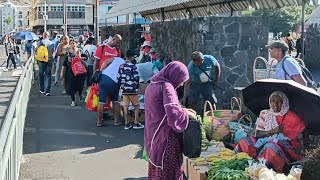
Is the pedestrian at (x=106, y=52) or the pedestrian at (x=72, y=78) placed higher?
the pedestrian at (x=106, y=52)

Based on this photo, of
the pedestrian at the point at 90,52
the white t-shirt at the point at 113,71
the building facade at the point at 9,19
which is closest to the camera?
the white t-shirt at the point at 113,71

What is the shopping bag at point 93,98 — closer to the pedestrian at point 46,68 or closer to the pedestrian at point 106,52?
the pedestrian at point 106,52

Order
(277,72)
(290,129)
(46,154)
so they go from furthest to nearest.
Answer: (46,154)
(277,72)
(290,129)

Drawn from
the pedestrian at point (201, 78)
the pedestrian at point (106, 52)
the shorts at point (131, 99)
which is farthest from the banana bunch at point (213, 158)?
the pedestrian at point (106, 52)

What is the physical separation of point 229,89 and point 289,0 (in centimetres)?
217

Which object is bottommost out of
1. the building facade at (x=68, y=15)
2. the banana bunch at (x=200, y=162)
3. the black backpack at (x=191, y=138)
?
the banana bunch at (x=200, y=162)

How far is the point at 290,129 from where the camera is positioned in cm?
659

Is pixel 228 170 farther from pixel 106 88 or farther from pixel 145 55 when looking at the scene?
pixel 145 55

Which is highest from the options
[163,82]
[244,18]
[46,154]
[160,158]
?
[244,18]

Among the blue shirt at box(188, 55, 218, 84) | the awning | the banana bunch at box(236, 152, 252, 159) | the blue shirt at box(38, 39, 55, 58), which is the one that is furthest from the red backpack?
the banana bunch at box(236, 152, 252, 159)

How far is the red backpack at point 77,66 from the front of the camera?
1430 centimetres

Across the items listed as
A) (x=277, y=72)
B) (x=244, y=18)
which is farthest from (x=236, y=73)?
(x=277, y=72)

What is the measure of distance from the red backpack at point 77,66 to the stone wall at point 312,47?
1435 cm

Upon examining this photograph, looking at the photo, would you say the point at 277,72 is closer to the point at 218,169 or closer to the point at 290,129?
the point at 290,129
